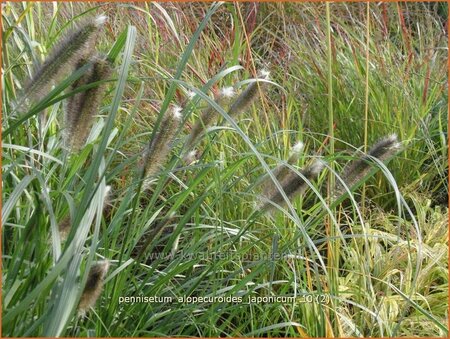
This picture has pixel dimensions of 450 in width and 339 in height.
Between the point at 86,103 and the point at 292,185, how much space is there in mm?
469

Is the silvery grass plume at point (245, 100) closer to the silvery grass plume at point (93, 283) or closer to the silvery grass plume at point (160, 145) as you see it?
the silvery grass plume at point (160, 145)

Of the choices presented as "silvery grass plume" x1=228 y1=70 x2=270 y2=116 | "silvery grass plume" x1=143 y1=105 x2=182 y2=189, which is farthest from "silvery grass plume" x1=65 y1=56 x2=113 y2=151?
"silvery grass plume" x1=228 y1=70 x2=270 y2=116

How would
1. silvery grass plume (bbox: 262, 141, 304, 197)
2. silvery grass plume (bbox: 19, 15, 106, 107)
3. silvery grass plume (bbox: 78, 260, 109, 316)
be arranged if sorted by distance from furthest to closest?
silvery grass plume (bbox: 262, 141, 304, 197) < silvery grass plume (bbox: 19, 15, 106, 107) < silvery grass plume (bbox: 78, 260, 109, 316)

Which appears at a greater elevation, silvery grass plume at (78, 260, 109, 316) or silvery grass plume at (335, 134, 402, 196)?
silvery grass plume at (78, 260, 109, 316)

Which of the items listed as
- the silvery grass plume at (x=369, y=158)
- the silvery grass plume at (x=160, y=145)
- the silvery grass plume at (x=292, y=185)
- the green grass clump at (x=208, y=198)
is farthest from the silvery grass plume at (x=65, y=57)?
the silvery grass plume at (x=369, y=158)

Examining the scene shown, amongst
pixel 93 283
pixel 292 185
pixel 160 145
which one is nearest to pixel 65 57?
pixel 160 145

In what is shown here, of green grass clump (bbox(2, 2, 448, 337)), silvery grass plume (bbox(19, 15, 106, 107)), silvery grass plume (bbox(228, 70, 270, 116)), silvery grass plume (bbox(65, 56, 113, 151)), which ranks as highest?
silvery grass plume (bbox(19, 15, 106, 107))

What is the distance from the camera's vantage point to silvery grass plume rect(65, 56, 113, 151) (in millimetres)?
1308

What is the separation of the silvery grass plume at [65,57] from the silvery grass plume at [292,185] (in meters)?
0.50

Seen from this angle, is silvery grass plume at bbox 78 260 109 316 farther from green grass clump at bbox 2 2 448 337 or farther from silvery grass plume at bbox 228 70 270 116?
silvery grass plume at bbox 228 70 270 116

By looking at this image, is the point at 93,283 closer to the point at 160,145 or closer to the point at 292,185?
the point at 160,145

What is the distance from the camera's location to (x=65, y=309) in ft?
3.60

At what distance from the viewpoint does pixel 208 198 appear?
87.3 inches

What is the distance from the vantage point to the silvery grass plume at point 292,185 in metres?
1.50
